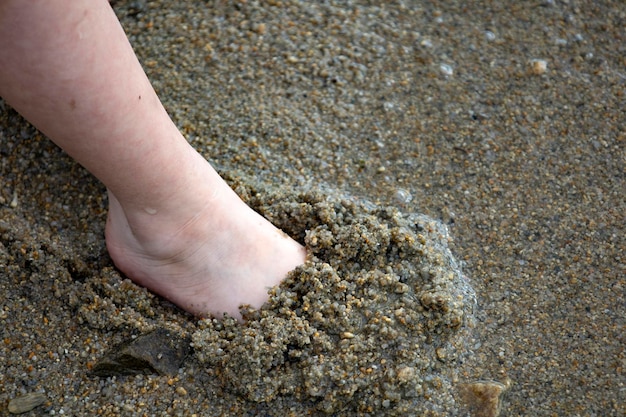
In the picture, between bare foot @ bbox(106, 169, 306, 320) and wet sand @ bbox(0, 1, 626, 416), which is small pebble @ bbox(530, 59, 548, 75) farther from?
bare foot @ bbox(106, 169, 306, 320)

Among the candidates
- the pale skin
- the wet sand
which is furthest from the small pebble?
the pale skin

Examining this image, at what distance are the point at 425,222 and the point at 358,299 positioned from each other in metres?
0.24

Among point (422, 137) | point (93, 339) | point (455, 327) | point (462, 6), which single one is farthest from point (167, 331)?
point (462, 6)

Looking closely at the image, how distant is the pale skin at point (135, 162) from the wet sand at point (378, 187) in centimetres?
6

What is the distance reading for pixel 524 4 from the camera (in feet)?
5.35

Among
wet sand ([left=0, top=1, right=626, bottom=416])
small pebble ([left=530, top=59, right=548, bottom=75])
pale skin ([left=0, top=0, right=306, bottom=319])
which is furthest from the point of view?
small pebble ([left=530, top=59, right=548, bottom=75])

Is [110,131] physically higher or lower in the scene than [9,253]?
higher

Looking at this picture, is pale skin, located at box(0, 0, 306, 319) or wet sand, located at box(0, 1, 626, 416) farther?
wet sand, located at box(0, 1, 626, 416)

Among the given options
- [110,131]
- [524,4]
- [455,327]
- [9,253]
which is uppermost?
[110,131]

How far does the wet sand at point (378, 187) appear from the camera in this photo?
3.83 feet

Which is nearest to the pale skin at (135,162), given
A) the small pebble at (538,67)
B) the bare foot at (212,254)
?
the bare foot at (212,254)

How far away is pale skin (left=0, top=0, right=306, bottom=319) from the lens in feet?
3.03

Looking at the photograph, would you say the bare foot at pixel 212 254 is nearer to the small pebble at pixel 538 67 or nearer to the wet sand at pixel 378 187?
the wet sand at pixel 378 187

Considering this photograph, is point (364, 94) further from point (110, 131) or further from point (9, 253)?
point (9, 253)
